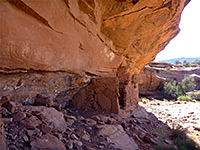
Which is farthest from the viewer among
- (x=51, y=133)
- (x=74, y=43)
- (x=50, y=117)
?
(x=74, y=43)

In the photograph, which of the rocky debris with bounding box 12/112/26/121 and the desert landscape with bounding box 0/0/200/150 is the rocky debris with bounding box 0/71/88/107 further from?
the rocky debris with bounding box 12/112/26/121

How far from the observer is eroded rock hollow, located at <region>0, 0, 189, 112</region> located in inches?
66.4

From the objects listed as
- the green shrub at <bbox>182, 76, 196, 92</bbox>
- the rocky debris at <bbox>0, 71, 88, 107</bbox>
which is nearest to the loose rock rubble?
the rocky debris at <bbox>0, 71, 88, 107</bbox>

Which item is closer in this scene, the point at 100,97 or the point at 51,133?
the point at 51,133

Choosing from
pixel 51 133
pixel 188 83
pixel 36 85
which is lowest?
pixel 188 83

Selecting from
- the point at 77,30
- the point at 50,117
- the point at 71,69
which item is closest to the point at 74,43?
the point at 77,30

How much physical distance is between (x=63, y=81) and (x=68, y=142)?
4.40 feet

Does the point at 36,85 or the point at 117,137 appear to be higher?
the point at 36,85

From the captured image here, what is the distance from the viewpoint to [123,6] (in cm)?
301

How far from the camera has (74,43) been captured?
261cm

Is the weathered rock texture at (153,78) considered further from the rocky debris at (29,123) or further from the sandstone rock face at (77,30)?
the rocky debris at (29,123)

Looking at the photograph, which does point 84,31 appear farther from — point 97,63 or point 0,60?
point 0,60

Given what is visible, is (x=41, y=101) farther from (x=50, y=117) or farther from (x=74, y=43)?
(x=74, y=43)

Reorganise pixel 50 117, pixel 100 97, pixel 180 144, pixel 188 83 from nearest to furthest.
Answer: pixel 50 117
pixel 180 144
pixel 100 97
pixel 188 83
